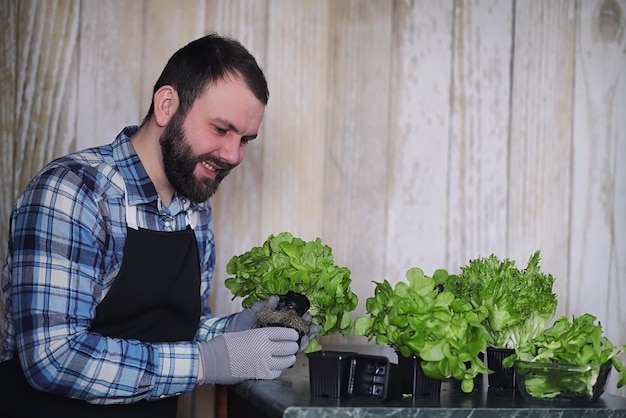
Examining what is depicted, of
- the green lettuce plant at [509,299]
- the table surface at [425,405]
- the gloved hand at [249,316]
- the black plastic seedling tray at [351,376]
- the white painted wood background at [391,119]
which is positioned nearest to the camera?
the table surface at [425,405]

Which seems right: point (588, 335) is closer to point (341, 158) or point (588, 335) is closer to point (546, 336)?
point (546, 336)

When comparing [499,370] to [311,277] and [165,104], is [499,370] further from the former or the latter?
[165,104]

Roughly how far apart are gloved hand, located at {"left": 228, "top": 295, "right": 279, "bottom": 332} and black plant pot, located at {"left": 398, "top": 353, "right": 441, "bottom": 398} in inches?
16.6

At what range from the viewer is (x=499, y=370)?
159 cm

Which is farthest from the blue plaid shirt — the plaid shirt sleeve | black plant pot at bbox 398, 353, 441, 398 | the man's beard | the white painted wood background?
the white painted wood background

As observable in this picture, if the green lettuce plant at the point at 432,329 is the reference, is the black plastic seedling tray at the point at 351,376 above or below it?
below

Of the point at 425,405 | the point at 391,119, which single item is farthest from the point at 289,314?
the point at 391,119

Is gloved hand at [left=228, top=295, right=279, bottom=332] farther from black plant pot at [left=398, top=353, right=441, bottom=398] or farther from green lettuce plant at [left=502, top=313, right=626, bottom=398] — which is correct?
green lettuce plant at [left=502, top=313, right=626, bottom=398]

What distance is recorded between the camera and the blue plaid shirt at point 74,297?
157 centimetres

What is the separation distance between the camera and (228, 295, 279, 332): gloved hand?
71.3 inches

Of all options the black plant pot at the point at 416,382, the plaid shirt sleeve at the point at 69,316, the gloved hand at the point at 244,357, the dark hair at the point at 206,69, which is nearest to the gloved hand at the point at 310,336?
the gloved hand at the point at 244,357

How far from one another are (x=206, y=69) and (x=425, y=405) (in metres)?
0.93

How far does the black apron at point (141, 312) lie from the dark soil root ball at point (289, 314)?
23cm

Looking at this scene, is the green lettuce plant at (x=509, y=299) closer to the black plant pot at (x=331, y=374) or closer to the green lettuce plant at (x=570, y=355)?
the green lettuce plant at (x=570, y=355)
